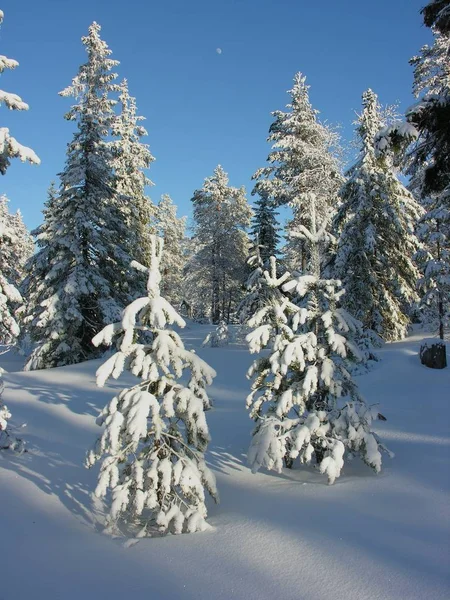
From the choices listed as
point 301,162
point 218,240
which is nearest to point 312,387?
point 301,162

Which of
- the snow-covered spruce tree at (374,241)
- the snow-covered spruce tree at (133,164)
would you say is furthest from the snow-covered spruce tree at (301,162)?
the snow-covered spruce tree at (133,164)

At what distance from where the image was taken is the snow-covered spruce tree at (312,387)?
6.48m

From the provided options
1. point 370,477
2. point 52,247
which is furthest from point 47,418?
point 52,247

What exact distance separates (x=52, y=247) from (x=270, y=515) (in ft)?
53.5

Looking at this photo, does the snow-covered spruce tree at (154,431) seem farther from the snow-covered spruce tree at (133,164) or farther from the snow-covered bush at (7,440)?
the snow-covered spruce tree at (133,164)

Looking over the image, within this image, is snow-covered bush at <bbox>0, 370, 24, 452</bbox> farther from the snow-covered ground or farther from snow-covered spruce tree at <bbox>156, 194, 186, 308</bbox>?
snow-covered spruce tree at <bbox>156, 194, 186, 308</bbox>

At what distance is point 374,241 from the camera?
18.8m

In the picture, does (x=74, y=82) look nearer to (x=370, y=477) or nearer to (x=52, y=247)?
(x=52, y=247)

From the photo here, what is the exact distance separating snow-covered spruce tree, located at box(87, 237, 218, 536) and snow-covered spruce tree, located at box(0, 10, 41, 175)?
11.9ft

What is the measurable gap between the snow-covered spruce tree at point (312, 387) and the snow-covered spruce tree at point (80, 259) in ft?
40.6

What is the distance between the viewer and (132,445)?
5.46 metres

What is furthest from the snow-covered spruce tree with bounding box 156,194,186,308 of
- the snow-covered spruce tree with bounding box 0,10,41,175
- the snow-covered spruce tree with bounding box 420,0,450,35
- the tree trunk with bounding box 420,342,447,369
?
the snow-covered spruce tree with bounding box 420,0,450,35

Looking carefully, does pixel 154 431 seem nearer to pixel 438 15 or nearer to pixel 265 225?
pixel 438 15

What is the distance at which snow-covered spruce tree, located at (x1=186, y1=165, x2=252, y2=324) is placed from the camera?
123 ft
